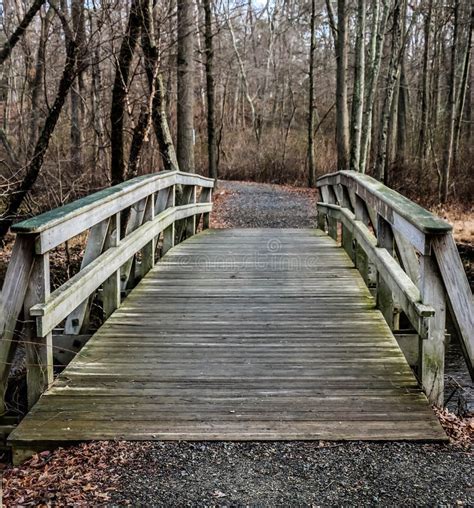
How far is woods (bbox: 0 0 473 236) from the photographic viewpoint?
1098 cm

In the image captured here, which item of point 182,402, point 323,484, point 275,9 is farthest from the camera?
point 275,9

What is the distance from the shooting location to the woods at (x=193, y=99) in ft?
36.0

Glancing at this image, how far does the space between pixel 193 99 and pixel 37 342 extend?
14337 millimetres

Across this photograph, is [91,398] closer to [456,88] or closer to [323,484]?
[323,484]

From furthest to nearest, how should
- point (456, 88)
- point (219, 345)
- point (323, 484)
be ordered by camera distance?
point (456, 88), point (219, 345), point (323, 484)

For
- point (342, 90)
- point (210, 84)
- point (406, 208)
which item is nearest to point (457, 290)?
point (406, 208)

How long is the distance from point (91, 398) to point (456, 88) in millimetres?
19563

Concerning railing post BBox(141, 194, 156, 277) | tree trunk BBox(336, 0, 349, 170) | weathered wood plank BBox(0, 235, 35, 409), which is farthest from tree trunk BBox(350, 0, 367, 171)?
weathered wood plank BBox(0, 235, 35, 409)

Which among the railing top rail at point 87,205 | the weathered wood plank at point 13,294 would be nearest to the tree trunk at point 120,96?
the railing top rail at point 87,205

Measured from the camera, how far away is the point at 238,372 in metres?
4.54

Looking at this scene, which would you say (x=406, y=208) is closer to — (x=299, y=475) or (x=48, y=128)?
(x=299, y=475)

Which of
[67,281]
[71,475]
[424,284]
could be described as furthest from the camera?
[67,281]

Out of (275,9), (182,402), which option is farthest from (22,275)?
(275,9)

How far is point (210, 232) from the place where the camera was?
11977 mm
